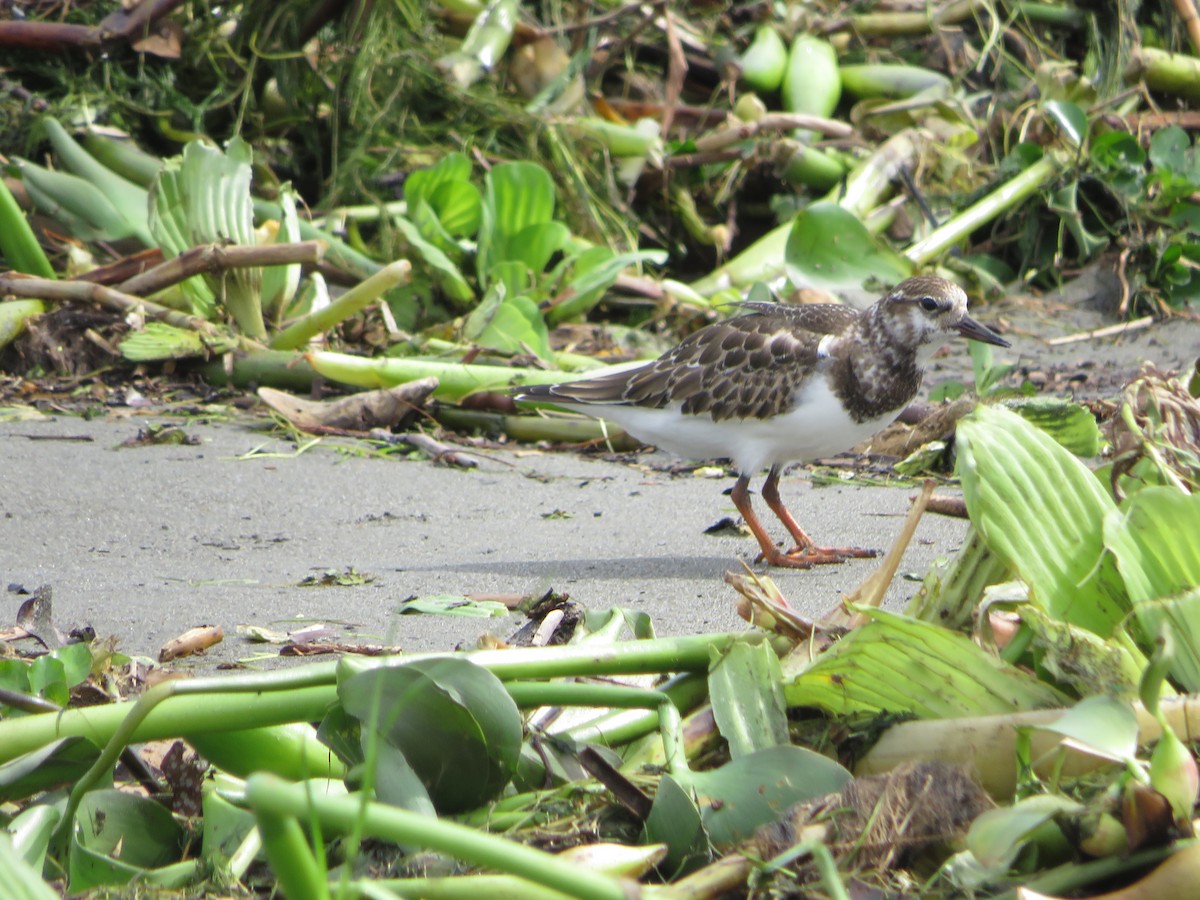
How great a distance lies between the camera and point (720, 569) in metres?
3.34

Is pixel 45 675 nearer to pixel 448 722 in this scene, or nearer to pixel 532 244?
pixel 448 722

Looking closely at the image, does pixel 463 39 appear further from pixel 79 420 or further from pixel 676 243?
pixel 79 420

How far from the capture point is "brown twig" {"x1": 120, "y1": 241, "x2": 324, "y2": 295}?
14.4 feet

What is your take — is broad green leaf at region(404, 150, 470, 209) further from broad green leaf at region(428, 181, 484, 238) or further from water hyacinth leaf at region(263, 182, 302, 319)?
water hyacinth leaf at region(263, 182, 302, 319)

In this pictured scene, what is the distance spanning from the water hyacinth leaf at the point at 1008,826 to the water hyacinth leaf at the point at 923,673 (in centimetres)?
19

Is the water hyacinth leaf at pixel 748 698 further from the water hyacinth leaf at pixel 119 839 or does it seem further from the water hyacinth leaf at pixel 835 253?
the water hyacinth leaf at pixel 835 253

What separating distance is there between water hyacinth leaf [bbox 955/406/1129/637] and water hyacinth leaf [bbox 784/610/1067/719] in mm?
94

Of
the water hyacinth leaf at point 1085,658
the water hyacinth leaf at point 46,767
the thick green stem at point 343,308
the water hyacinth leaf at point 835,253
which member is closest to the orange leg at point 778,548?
the thick green stem at point 343,308

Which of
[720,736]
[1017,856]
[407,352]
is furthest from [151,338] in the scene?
[1017,856]

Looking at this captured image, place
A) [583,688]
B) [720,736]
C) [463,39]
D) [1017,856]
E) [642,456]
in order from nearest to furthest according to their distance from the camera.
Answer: [1017,856]
[583,688]
[720,736]
[642,456]
[463,39]

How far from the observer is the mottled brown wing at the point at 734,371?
3.80 meters

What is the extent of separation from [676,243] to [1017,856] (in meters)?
5.48

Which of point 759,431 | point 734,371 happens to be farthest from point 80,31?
point 759,431

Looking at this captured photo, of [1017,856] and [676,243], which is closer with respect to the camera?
[1017,856]
